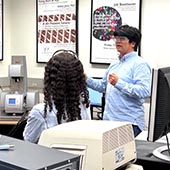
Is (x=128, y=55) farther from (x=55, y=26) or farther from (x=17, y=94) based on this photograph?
(x=55, y=26)

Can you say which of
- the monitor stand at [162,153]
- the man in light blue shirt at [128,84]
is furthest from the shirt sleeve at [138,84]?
the monitor stand at [162,153]

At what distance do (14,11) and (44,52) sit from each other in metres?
0.75

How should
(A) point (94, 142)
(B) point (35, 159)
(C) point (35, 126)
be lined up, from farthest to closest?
(C) point (35, 126)
(A) point (94, 142)
(B) point (35, 159)

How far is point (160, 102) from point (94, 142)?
0.49 meters

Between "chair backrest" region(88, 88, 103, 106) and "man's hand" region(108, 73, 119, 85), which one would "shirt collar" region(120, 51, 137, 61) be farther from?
"chair backrest" region(88, 88, 103, 106)

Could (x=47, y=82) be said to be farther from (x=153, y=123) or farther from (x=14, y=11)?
(x=14, y=11)

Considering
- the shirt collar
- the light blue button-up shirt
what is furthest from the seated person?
the shirt collar

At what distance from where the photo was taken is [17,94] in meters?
3.97

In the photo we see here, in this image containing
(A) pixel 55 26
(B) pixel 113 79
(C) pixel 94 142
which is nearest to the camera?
(C) pixel 94 142

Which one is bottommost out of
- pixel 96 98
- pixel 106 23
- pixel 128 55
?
pixel 96 98

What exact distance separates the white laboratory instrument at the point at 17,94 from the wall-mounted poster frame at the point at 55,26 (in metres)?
0.49

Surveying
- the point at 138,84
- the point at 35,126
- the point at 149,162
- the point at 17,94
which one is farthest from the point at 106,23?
the point at 149,162

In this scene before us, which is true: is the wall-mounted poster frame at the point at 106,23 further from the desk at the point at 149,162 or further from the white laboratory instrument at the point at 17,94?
the desk at the point at 149,162

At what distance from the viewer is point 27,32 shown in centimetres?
473
